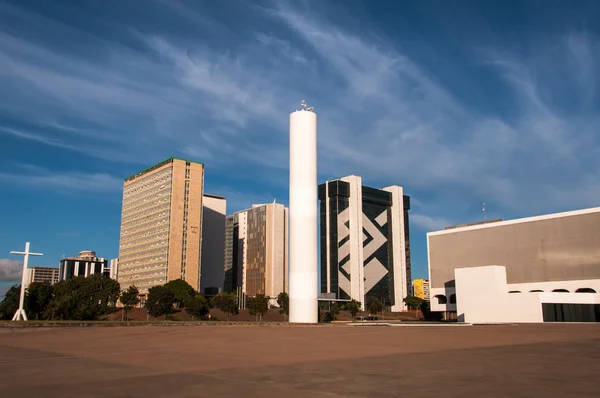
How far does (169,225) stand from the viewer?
157 meters

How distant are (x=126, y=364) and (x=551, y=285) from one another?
279ft

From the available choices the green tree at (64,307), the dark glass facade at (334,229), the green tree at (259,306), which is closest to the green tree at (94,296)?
the green tree at (64,307)

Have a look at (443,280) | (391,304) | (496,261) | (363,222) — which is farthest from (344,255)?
(496,261)

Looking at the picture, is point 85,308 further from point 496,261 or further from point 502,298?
point 496,261

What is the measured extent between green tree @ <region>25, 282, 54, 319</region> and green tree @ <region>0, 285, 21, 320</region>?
7.62 metres

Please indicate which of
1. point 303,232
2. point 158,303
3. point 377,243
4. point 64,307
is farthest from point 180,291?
point 303,232

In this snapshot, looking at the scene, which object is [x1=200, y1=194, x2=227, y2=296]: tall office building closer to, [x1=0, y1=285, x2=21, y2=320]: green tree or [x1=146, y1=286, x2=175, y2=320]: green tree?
[x1=146, y1=286, x2=175, y2=320]: green tree

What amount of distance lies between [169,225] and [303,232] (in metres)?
104

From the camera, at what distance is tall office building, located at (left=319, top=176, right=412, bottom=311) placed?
16462 cm

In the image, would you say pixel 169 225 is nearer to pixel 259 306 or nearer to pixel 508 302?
pixel 259 306

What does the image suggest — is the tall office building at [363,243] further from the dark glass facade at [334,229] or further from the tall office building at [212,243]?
the tall office building at [212,243]

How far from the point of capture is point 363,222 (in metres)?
172

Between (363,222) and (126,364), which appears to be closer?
(126,364)

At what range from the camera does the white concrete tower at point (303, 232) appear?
202ft
